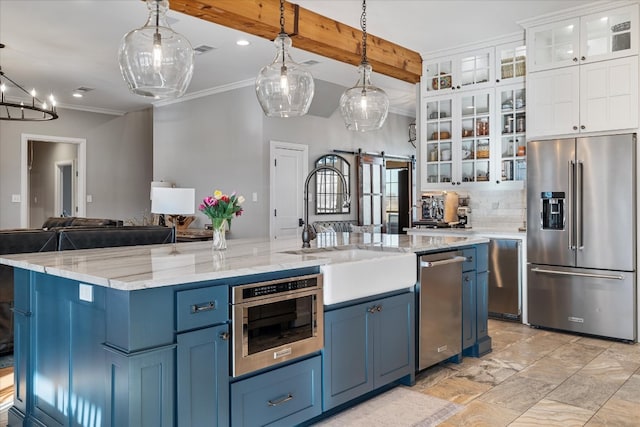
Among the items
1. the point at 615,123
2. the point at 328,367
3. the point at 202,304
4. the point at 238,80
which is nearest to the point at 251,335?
the point at 202,304

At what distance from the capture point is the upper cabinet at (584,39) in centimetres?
434

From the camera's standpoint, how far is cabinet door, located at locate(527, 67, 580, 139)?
182 inches

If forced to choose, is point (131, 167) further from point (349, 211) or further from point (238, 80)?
point (349, 211)

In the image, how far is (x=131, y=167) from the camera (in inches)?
367

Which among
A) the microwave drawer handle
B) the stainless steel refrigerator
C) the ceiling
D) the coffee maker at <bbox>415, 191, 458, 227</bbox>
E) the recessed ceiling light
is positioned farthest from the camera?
the recessed ceiling light

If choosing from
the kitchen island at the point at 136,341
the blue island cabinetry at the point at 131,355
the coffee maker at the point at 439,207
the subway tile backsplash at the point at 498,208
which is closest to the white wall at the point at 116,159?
the coffee maker at the point at 439,207

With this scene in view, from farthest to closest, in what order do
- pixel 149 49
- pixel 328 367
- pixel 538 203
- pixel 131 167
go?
pixel 131 167, pixel 538 203, pixel 328 367, pixel 149 49

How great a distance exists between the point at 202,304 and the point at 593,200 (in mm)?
3762

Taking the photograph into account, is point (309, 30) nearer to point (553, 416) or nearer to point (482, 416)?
point (482, 416)

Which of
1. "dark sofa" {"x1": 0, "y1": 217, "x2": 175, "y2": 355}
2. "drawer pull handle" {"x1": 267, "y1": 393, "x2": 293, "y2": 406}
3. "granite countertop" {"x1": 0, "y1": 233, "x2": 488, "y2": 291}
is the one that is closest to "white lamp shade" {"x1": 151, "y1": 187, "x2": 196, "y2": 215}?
"dark sofa" {"x1": 0, "y1": 217, "x2": 175, "y2": 355}

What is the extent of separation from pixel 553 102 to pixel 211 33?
11.2 feet

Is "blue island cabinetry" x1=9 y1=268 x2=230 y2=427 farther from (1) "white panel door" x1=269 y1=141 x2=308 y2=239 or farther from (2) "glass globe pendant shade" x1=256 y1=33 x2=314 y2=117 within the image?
(1) "white panel door" x1=269 y1=141 x2=308 y2=239

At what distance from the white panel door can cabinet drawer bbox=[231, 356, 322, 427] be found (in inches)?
172

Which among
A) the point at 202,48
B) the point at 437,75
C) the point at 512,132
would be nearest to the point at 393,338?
the point at 512,132
